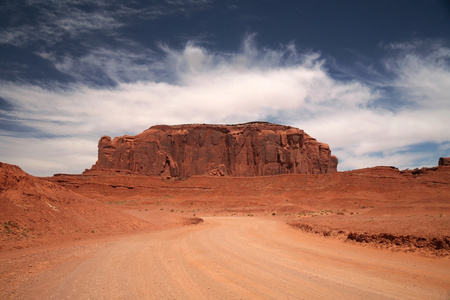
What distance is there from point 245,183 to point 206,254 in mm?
58147

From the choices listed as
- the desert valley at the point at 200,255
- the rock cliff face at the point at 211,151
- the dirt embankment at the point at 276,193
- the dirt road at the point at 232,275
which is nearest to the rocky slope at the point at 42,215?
the desert valley at the point at 200,255

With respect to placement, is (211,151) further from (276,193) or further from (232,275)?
(232,275)

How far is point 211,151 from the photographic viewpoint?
91.9 m

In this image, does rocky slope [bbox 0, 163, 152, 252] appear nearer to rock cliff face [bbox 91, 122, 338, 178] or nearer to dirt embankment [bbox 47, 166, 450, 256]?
dirt embankment [bbox 47, 166, 450, 256]

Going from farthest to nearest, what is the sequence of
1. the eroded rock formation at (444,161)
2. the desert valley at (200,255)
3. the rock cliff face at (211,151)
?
1. the rock cliff face at (211,151)
2. the eroded rock formation at (444,161)
3. the desert valley at (200,255)

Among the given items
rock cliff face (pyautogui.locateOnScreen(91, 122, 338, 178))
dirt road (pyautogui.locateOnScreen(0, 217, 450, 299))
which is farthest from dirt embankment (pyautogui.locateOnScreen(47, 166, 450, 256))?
dirt road (pyautogui.locateOnScreen(0, 217, 450, 299))

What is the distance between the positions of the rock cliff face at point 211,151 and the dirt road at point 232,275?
7404cm

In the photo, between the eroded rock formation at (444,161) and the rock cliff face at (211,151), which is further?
the rock cliff face at (211,151)

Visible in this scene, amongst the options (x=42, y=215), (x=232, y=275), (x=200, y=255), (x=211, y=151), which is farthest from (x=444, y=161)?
(x=42, y=215)

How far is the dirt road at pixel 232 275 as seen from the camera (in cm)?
598

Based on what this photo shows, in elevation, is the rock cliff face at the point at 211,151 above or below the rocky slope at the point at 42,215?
above

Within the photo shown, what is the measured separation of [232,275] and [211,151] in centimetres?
8465

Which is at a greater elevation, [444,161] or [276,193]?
[444,161]

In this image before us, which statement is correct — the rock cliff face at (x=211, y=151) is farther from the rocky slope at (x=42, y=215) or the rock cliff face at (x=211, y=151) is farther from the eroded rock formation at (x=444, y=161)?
the rocky slope at (x=42, y=215)
